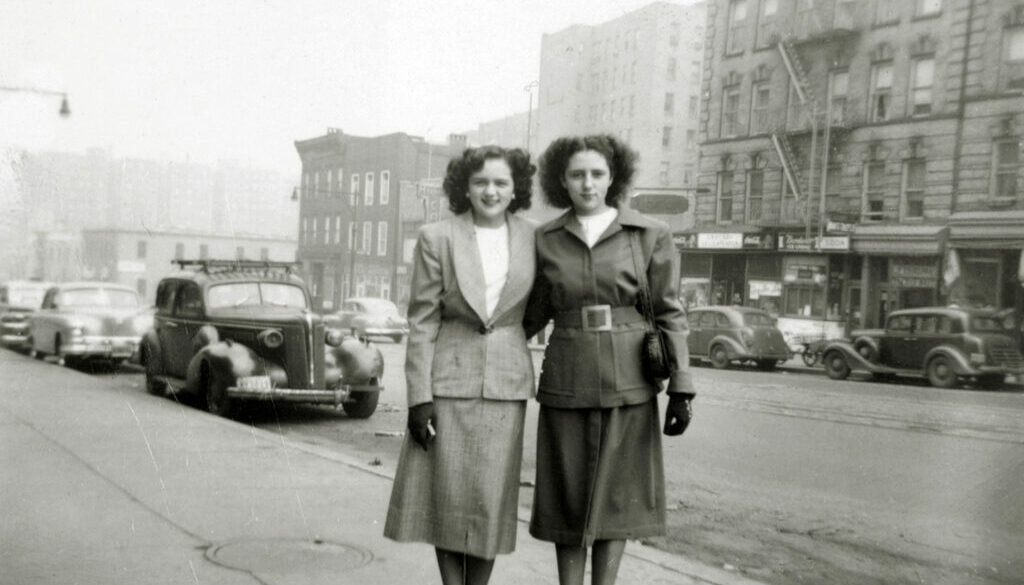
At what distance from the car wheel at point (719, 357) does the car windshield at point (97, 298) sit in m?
12.9

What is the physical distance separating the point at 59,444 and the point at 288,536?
3.52 meters

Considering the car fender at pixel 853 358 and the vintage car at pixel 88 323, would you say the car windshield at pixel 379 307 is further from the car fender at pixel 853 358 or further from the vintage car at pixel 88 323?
the car fender at pixel 853 358

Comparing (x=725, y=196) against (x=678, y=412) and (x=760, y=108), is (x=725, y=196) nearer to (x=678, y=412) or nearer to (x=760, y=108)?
(x=760, y=108)

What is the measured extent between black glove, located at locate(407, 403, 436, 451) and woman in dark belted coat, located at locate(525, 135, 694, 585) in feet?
1.38

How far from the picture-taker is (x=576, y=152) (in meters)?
3.56

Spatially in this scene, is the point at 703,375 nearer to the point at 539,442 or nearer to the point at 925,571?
the point at 925,571

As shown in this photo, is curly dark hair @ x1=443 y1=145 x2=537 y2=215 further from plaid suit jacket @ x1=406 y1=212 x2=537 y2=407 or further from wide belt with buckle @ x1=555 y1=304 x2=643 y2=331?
wide belt with buckle @ x1=555 y1=304 x2=643 y2=331

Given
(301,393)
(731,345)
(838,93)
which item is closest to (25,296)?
(301,393)

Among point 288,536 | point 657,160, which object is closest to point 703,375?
point 288,536

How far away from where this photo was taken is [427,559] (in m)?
4.52

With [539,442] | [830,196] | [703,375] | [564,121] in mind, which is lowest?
[703,375]

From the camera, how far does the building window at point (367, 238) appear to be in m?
47.9

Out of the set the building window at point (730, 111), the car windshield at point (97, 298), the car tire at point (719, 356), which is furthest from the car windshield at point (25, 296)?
the building window at point (730, 111)

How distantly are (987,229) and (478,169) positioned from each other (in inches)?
777
